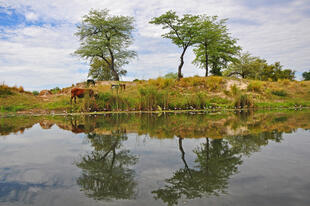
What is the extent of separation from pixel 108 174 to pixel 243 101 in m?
18.3

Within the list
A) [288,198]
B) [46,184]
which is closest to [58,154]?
[46,184]

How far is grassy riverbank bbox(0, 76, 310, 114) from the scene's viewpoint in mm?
17406

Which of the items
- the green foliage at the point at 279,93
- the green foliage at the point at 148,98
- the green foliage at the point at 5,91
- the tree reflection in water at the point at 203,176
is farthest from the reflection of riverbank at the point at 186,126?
the green foliage at the point at 279,93

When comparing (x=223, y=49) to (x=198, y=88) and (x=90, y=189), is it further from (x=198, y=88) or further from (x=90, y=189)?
(x=90, y=189)

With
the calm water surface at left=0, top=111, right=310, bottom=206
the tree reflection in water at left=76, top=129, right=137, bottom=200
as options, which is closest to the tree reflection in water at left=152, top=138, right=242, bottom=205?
the calm water surface at left=0, top=111, right=310, bottom=206

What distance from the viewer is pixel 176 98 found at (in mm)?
20250

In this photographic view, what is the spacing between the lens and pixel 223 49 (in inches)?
1451

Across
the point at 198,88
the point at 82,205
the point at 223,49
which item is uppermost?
the point at 223,49

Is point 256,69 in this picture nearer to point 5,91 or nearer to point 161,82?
point 161,82

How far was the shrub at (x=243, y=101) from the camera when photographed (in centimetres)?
1911

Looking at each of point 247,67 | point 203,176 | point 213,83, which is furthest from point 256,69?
point 203,176

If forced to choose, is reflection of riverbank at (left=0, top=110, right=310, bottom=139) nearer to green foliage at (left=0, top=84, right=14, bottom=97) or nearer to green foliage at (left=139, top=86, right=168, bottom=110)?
green foliage at (left=139, top=86, right=168, bottom=110)

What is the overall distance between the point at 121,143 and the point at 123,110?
12.5 m

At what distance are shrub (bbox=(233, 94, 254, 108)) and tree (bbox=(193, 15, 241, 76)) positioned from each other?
51.6ft
